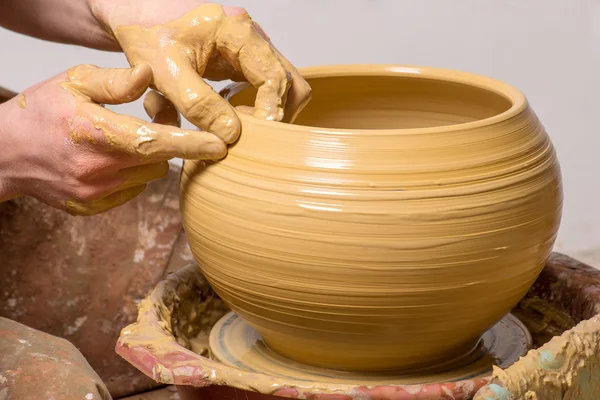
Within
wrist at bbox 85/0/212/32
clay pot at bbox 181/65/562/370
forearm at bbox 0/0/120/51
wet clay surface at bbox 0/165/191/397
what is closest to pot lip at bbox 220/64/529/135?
clay pot at bbox 181/65/562/370

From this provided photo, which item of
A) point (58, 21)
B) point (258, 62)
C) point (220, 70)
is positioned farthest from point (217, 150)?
point (58, 21)

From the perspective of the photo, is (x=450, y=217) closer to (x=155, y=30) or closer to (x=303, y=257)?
(x=303, y=257)

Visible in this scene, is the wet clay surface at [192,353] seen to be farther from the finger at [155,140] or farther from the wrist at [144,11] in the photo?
the wrist at [144,11]

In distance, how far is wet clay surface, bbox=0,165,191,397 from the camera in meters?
1.82

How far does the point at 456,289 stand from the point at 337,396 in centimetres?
21

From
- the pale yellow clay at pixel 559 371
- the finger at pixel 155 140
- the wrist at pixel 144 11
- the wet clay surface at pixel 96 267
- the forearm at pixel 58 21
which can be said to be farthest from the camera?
the wet clay surface at pixel 96 267

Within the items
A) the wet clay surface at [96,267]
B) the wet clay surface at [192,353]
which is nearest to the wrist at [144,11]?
the wet clay surface at [192,353]

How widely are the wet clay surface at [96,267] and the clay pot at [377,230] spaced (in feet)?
2.06

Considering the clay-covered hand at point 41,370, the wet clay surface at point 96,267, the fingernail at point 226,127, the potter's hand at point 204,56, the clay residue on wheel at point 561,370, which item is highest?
the potter's hand at point 204,56

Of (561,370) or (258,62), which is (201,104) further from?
(561,370)

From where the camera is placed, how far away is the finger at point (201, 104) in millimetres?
1158

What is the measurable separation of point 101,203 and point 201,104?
29cm

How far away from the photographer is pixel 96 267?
1.84m

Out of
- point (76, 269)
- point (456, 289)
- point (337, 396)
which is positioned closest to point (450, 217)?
point (456, 289)
